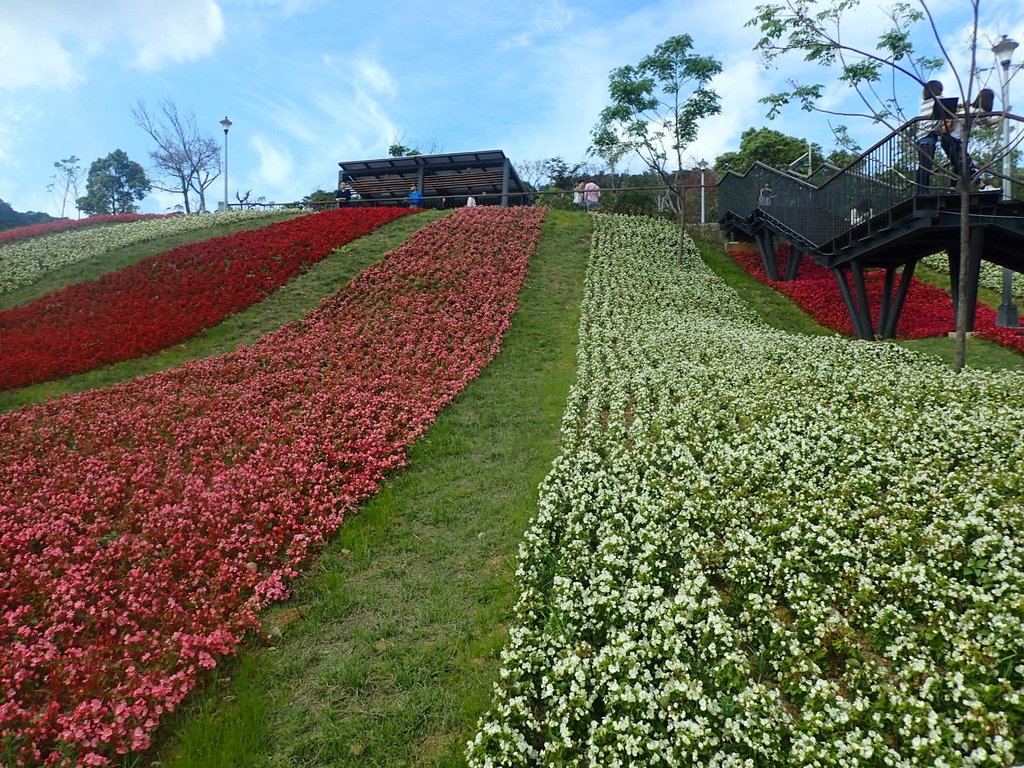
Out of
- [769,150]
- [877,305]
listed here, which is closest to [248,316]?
[877,305]

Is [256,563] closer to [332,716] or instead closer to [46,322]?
[332,716]

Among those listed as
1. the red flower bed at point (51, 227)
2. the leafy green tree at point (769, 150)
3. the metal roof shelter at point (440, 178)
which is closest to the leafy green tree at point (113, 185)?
the red flower bed at point (51, 227)

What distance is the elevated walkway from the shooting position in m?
10.5

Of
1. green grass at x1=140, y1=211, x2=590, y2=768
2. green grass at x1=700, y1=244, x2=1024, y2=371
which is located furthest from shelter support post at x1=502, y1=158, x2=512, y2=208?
green grass at x1=140, y1=211, x2=590, y2=768

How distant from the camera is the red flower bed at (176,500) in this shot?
432 cm

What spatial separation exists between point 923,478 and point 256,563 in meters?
6.85

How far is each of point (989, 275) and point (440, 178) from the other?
82.3 ft

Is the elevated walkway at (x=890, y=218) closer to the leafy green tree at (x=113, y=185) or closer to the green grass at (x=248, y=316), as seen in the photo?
the green grass at (x=248, y=316)

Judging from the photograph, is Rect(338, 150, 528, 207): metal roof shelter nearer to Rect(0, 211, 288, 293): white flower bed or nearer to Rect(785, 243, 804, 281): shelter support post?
Rect(0, 211, 288, 293): white flower bed

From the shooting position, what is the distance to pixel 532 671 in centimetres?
424

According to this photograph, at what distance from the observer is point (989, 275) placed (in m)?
20.9

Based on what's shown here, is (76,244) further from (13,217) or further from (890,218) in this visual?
(13,217)

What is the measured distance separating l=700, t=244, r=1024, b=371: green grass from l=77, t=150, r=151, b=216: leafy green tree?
74829 millimetres

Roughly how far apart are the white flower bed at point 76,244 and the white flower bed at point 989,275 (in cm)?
2918
